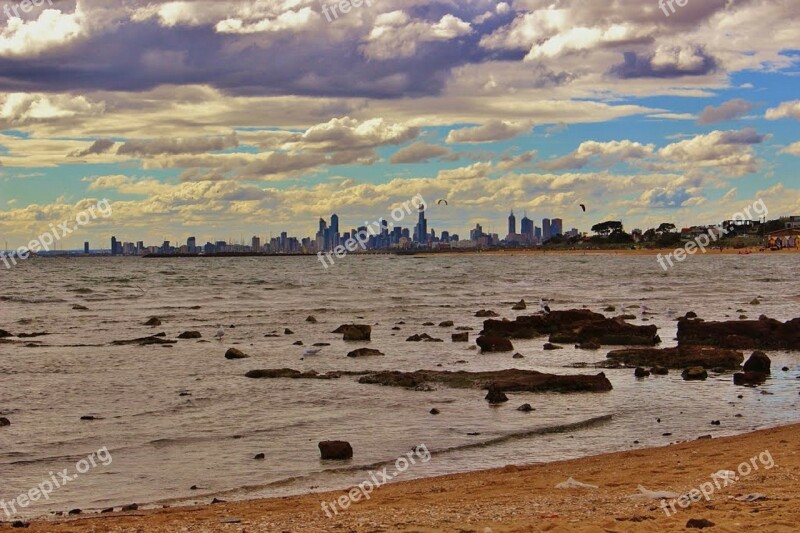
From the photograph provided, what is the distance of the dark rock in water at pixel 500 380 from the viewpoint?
2505 cm

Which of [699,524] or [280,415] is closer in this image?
[699,524]

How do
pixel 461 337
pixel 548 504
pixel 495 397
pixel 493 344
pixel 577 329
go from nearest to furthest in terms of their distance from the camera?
pixel 548 504 → pixel 495 397 → pixel 493 344 → pixel 461 337 → pixel 577 329

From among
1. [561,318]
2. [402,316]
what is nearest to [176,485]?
[561,318]

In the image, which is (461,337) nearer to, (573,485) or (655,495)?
(573,485)

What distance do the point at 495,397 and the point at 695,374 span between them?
7029 millimetres

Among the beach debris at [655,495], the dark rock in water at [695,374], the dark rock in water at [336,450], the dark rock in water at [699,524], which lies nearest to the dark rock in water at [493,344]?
the dark rock in water at [695,374]

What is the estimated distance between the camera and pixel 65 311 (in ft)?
206

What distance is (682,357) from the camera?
29.8m

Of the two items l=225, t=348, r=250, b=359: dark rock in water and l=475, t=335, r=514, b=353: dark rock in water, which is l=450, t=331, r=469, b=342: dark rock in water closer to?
l=475, t=335, r=514, b=353: dark rock in water

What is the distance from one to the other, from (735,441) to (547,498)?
605cm

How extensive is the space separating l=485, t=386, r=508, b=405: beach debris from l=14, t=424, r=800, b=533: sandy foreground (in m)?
6.63

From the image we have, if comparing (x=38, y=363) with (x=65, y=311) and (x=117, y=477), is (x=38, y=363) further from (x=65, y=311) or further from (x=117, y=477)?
(x=65, y=311)

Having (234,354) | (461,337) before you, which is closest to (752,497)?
(234,354)

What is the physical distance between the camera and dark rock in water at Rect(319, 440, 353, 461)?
17641mm
